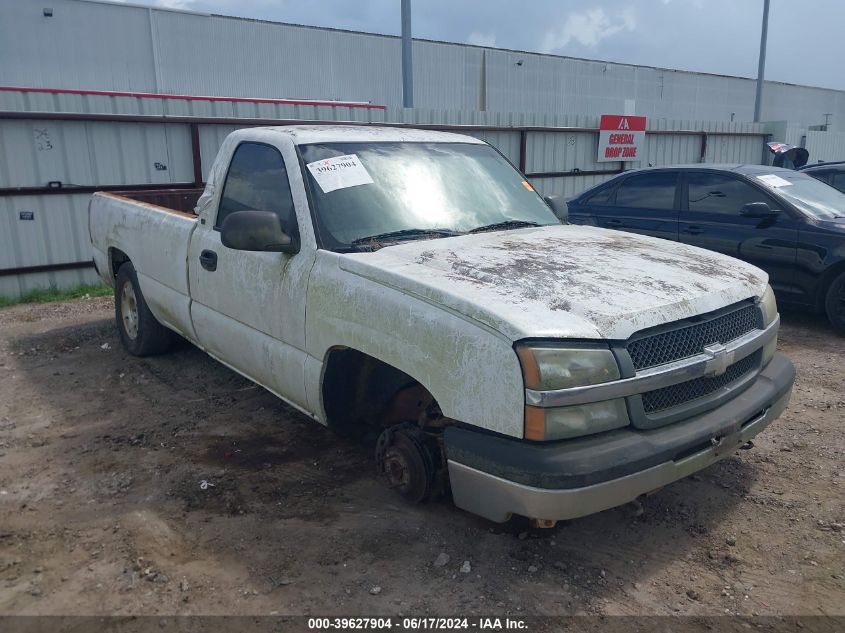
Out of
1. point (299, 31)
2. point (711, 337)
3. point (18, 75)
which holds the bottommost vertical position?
point (711, 337)

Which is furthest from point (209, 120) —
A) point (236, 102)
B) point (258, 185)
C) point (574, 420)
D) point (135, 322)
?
point (574, 420)

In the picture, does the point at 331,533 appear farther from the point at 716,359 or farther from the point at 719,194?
the point at 719,194

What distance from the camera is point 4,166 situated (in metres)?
8.60

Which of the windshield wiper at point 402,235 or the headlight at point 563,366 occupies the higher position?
the windshield wiper at point 402,235

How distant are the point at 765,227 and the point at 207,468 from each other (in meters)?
5.94

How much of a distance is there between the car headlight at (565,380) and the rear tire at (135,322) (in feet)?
13.4

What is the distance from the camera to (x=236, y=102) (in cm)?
1063

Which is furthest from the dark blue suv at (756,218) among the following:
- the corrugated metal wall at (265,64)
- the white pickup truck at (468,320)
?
the corrugated metal wall at (265,64)

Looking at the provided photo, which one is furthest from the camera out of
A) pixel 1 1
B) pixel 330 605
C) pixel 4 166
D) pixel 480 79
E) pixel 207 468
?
pixel 480 79

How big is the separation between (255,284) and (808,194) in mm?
6152

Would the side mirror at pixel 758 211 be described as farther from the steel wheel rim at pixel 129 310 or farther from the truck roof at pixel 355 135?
the steel wheel rim at pixel 129 310

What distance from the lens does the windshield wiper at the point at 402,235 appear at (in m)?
3.63

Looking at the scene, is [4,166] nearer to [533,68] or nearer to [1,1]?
[1,1]

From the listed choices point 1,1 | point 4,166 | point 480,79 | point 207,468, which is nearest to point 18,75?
point 1,1
